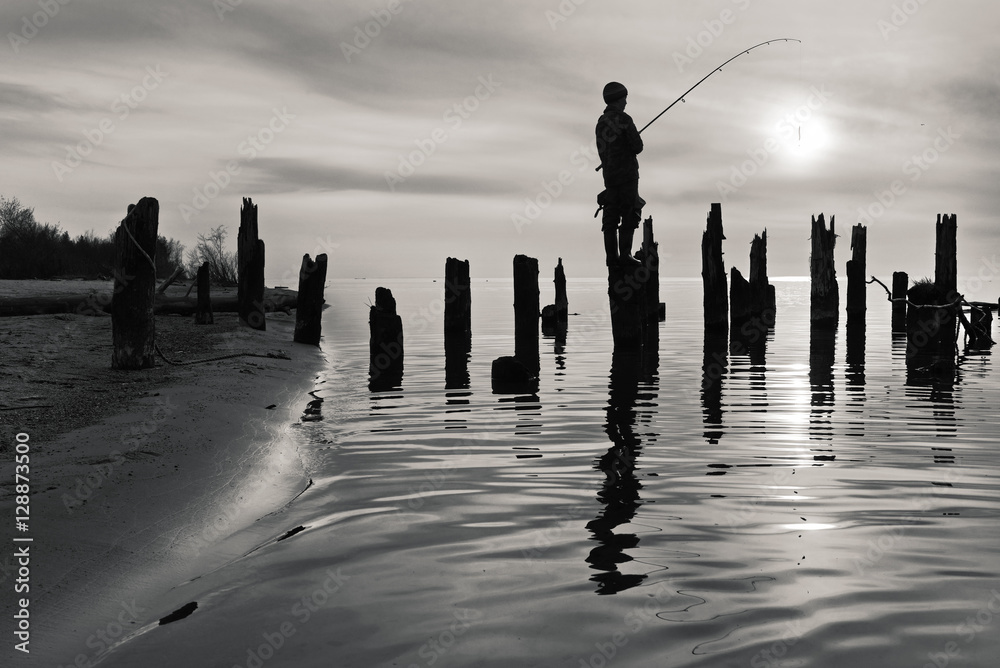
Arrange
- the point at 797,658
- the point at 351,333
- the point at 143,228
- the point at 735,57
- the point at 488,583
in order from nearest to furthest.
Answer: the point at 797,658 → the point at 488,583 → the point at 143,228 → the point at 735,57 → the point at 351,333

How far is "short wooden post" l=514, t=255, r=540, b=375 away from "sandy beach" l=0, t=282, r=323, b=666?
7.96m

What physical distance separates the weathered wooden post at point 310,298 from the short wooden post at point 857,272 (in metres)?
15.3

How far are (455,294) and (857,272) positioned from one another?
474 inches

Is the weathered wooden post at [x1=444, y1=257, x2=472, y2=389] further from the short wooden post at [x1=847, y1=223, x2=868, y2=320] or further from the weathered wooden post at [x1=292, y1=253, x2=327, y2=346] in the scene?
the short wooden post at [x1=847, y1=223, x2=868, y2=320]

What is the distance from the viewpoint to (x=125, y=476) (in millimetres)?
5094

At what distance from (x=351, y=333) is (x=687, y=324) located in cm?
1153

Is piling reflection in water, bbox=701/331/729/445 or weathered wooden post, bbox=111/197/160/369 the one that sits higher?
weathered wooden post, bbox=111/197/160/369

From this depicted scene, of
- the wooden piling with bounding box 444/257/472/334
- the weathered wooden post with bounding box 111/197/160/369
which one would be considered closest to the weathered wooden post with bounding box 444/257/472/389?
the wooden piling with bounding box 444/257/472/334

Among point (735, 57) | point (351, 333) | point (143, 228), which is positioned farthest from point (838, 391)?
point (351, 333)

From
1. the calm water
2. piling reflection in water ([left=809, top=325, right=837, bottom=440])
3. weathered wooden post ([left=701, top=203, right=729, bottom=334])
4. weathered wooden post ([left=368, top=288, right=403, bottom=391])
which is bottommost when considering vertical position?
the calm water

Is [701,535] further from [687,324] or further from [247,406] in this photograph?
[687,324]

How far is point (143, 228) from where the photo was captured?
32.6ft

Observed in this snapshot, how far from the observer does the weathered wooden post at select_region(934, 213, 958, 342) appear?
15.9 metres

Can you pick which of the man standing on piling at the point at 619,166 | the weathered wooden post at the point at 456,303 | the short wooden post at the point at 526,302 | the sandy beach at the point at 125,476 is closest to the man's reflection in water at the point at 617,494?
the sandy beach at the point at 125,476
